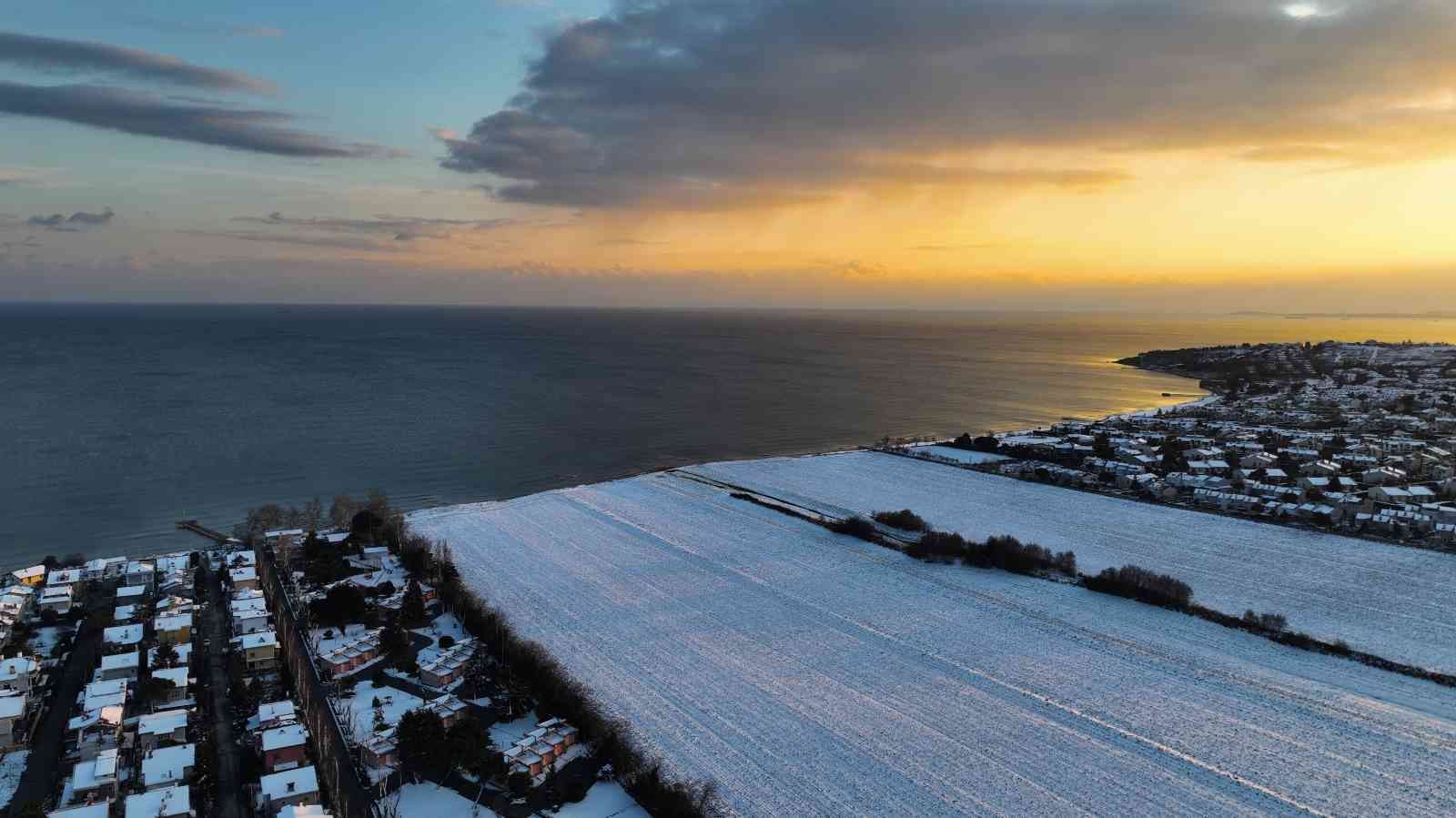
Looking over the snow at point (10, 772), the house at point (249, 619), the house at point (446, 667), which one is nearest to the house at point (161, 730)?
the snow at point (10, 772)

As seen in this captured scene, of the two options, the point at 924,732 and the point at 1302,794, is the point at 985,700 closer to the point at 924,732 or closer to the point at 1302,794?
the point at 924,732

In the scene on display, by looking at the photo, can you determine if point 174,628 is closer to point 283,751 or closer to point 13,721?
point 13,721

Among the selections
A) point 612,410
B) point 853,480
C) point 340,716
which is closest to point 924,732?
point 340,716

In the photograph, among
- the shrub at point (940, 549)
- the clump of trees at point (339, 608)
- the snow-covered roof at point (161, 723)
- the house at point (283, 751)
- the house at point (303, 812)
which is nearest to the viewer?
the house at point (303, 812)

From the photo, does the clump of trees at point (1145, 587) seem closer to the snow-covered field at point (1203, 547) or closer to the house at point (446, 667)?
the snow-covered field at point (1203, 547)

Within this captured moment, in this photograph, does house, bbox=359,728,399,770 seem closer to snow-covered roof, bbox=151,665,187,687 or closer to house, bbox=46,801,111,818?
house, bbox=46,801,111,818

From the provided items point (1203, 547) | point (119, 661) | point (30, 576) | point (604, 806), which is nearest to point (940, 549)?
point (1203, 547)
